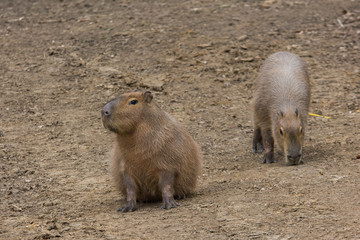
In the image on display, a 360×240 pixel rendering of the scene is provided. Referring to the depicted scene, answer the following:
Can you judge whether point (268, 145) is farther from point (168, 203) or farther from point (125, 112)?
point (125, 112)

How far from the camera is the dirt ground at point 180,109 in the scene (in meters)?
4.59

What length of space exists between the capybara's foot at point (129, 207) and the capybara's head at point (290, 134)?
1854 millimetres

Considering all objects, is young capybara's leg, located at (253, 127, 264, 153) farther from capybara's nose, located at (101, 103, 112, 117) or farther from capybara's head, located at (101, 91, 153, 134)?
capybara's nose, located at (101, 103, 112, 117)

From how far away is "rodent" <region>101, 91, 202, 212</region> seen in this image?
16.5ft

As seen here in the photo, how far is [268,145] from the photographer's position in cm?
677

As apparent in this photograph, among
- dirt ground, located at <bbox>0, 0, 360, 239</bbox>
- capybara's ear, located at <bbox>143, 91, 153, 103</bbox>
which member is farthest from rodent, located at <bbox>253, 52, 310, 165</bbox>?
capybara's ear, located at <bbox>143, 91, 153, 103</bbox>

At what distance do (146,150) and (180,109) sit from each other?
3074mm

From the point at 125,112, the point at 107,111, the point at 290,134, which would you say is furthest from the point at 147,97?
the point at 290,134

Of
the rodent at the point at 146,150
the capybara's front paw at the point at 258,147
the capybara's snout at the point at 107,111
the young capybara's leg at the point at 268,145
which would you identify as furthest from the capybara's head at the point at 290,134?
the capybara's snout at the point at 107,111

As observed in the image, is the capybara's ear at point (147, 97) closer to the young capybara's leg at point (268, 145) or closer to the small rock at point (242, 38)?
the young capybara's leg at point (268, 145)

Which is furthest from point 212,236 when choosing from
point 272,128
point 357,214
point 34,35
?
point 34,35

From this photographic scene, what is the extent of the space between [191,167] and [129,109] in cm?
77

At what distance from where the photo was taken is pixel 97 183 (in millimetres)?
6004

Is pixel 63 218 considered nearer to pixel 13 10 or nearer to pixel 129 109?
pixel 129 109
